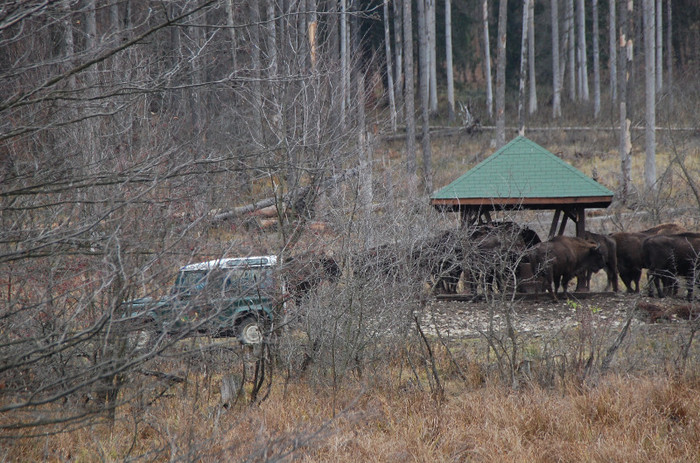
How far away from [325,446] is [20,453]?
2.89 metres

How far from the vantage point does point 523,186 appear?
46.2 feet

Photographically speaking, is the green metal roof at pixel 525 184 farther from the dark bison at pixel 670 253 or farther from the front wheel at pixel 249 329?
the front wheel at pixel 249 329

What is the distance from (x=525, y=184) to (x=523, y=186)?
0.06 m

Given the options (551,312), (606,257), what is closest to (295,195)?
(551,312)

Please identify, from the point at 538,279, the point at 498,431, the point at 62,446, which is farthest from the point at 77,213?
the point at 538,279

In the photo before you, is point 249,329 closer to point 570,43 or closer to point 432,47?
point 432,47

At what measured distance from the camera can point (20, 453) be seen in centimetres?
659

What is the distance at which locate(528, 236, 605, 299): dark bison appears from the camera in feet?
42.8

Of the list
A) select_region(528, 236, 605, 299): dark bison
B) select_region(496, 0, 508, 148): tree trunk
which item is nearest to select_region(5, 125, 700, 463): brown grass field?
select_region(528, 236, 605, 299): dark bison

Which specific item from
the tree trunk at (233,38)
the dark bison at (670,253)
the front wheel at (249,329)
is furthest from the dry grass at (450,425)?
the dark bison at (670,253)

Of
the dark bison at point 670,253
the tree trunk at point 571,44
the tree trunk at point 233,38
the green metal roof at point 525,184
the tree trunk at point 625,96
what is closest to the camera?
the tree trunk at point 233,38

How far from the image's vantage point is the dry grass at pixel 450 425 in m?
6.88

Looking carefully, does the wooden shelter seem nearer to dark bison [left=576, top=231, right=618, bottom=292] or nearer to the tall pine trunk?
dark bison [left=576, top=231, right=618, bottom=292]

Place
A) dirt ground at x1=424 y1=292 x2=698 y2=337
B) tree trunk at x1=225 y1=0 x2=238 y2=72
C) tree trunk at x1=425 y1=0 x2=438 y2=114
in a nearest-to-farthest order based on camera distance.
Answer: tree trunk at x1=225 y1=0 x2=238 y2=72, dirt ground at x1=424 y1=292 x2=698 y2=337, tree trunk at x1=425 y1=0 x2=438 y2=114
